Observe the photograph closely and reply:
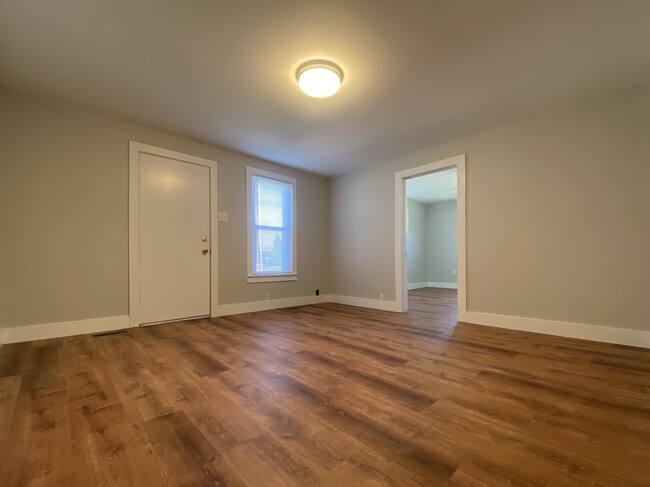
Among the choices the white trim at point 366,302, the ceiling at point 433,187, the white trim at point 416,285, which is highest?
the ceiling at point 433,187

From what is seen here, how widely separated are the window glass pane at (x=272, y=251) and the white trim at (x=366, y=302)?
1.12 m

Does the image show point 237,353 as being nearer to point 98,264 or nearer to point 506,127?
point 98,264

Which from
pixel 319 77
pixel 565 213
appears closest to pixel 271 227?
pixel 319 77

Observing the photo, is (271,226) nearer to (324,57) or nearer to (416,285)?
(324,57)

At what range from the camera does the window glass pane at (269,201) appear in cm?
450

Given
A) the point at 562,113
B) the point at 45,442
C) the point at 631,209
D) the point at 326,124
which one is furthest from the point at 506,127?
the point at 45,442

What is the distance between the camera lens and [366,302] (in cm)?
480

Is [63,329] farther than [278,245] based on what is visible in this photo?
No

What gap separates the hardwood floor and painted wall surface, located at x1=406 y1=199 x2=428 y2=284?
521 centimetres

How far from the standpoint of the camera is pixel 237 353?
7.74 feet

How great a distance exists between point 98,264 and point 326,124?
9.81 ft

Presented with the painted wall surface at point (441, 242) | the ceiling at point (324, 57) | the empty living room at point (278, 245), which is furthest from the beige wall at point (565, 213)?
the painted wall surface at point (441, 242)

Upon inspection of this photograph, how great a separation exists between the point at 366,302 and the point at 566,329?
261 centimetres

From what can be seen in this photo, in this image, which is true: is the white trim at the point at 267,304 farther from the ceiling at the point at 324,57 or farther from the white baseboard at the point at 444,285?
the white baseboard at the point at 444,285
